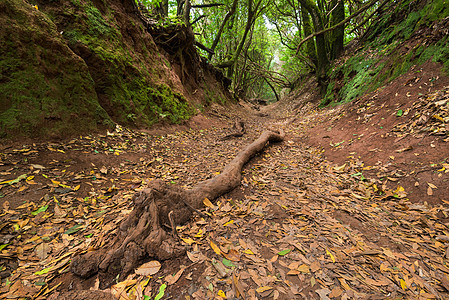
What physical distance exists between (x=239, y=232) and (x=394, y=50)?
25.8ft

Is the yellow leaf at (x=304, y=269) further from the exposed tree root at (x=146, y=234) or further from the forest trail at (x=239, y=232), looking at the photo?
the exposed tree root at (x=146, y=234)

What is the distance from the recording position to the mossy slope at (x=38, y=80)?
296 cm

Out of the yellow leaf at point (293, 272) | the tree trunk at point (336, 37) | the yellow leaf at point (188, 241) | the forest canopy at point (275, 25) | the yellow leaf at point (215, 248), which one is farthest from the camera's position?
the tree trunk at point (336, 37)

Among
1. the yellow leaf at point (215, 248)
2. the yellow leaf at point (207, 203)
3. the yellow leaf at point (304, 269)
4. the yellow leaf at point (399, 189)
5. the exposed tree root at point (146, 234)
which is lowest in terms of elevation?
the yellow leaf at point (399, 189)

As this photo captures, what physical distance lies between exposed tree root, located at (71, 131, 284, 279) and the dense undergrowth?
20.3 feet

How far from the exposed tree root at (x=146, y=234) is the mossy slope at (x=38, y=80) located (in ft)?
9.47

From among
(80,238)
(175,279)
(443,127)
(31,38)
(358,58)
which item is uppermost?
(31,38)

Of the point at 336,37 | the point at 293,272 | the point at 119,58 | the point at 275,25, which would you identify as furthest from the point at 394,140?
the point at 275,25

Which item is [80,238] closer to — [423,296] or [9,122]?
[9,122]

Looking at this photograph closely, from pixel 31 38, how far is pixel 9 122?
1.81 metres

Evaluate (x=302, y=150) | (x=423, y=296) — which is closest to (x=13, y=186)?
(x=423, y=296)

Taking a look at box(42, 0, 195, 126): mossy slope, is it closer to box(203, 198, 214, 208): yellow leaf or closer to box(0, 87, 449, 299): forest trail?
box(0, 87, 449, 299): forest trail

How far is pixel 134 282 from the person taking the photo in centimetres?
156

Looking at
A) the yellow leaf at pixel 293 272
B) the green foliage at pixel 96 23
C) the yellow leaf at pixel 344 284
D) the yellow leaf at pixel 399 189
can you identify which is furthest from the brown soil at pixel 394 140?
the green foliage at pixel 96 23
